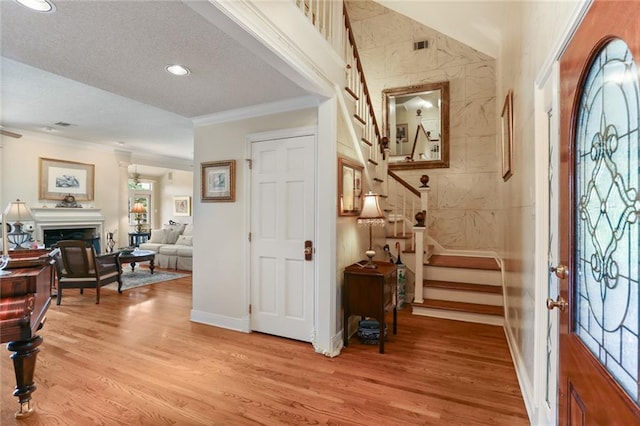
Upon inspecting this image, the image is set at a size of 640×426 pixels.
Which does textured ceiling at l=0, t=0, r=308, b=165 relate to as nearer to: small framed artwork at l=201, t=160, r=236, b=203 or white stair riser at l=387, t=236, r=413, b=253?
small framed artwork at l=201, t=160, r=236, b=203

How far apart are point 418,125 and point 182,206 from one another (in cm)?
856

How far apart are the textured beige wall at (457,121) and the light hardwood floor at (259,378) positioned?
5.90 ft

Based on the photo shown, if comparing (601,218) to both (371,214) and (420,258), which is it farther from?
(420,258)

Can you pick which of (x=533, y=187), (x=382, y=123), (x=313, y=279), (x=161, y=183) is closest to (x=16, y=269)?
(x=313, y=279)

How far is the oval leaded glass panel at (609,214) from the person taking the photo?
80cm

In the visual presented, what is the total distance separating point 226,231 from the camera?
140 inches

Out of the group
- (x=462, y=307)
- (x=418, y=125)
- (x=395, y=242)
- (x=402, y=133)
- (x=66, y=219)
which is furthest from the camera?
(x=66, y=219)

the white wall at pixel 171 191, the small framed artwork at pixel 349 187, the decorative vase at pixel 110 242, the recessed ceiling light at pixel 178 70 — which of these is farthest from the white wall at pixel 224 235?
the white wall at pixel 171 191

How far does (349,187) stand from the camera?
10.3 ft

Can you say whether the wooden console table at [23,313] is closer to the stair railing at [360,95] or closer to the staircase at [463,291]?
the stair railing at [360,95]

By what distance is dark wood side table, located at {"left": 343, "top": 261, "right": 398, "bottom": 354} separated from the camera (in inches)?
112

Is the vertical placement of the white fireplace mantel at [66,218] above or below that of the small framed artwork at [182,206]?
below

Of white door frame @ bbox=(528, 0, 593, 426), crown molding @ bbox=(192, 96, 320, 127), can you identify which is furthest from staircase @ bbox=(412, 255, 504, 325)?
crown molding @ bbox=(192, 96, 320, 127)

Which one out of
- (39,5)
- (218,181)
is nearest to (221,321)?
(218,181)
